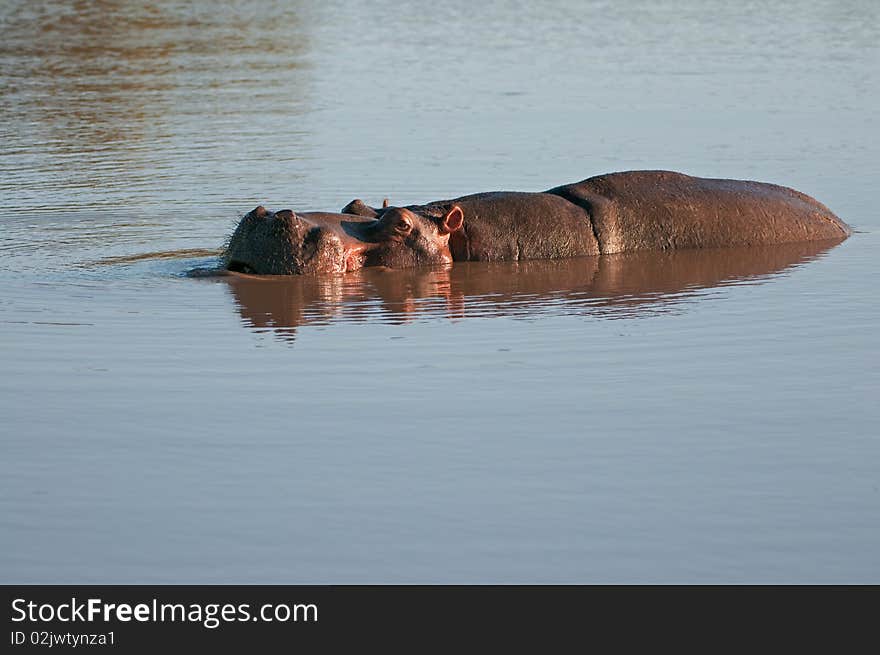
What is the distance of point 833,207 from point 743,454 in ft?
22.3

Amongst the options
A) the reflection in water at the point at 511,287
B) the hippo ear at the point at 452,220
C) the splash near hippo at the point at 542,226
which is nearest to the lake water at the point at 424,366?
the reflection in water at the point at 511,287

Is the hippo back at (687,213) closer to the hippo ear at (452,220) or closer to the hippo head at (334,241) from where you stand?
the hippo ear at (452,220)

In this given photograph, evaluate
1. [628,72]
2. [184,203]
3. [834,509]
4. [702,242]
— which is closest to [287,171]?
[184,203]

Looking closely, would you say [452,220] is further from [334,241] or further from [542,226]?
[334,241]

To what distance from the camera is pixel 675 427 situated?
641 cm

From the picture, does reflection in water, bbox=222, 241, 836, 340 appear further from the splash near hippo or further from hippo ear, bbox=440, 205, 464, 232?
hippo ear, bbox=440, 205, 464, 232

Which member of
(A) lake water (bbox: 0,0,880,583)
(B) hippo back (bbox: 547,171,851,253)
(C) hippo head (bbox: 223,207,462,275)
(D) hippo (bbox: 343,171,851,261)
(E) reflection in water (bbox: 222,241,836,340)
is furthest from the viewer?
(B) hippo back (bbox: 547,171,851,253)

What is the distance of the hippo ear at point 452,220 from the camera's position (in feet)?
34.0

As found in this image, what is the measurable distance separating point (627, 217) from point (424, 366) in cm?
381

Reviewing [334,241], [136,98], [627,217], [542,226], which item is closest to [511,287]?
[542,226]

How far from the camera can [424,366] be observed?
753cm

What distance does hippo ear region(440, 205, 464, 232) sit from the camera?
10.4 meters

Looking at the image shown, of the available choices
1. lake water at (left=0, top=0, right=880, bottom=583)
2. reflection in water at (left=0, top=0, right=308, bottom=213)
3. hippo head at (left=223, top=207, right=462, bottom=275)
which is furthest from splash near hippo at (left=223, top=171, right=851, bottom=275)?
reflection in water at (left=0, top=0, right=308, bottom=213)
